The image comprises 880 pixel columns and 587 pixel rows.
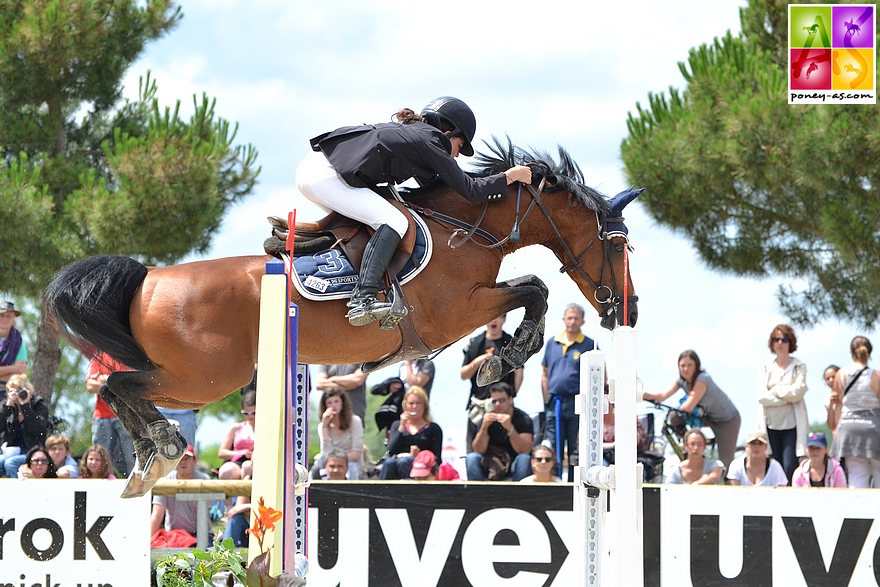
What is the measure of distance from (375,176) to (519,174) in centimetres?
76

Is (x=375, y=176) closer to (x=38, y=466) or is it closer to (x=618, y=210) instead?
(x=618, y=210)

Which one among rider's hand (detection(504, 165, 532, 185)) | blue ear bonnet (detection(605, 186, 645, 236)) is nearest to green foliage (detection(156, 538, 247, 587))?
rider's hand (detection(504, 165, 532, 185))

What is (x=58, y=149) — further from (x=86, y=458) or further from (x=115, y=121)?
(x=86, y=458)

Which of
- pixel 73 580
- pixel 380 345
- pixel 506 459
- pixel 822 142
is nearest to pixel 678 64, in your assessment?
pixel 822 142

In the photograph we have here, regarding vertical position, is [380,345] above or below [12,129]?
below

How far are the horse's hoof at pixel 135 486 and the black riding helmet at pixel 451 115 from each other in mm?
2225

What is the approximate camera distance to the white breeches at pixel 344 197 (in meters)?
4.57

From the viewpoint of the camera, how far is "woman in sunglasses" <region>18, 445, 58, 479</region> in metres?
6.97

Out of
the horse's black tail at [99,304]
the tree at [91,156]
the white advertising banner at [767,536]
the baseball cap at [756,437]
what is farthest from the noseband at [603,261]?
the tree at [91,156]

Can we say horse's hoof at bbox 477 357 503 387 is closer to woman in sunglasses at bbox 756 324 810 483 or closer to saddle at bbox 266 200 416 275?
saddle at bbox 266 200 416 275

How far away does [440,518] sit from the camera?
577 cm

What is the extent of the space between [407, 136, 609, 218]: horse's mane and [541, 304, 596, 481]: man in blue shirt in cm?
231

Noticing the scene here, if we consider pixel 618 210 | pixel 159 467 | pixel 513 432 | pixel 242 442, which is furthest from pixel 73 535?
pixel 618 210

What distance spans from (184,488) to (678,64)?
329 inches
